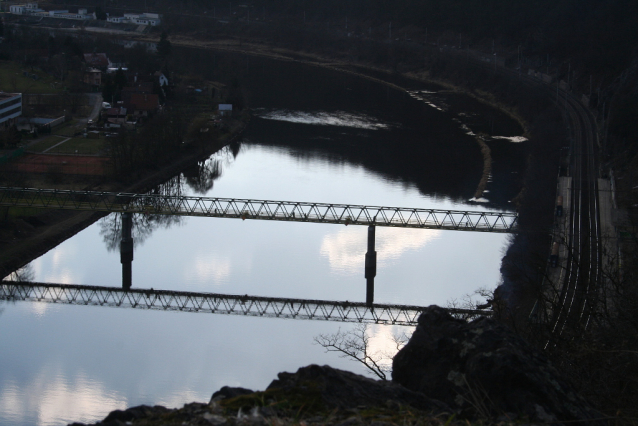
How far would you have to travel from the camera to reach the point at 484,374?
428 centimetres

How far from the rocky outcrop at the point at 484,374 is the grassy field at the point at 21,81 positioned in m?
37.0

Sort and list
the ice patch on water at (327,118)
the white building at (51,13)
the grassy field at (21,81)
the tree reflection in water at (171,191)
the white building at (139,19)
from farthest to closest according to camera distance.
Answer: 1. the white building at (51,13)
2. the white building at (139,19)
3. the grassy field at (21,81)
4. the ice patch on water at (327,118)
5. the tree reflection in water at (171,191)

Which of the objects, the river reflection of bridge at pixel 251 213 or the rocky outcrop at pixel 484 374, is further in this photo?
the river reflection of bridge at pixel 251 213

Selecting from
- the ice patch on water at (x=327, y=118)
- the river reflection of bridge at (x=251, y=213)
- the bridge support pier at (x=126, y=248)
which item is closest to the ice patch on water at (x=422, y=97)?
the ice patch on water at (x=327, y=118)

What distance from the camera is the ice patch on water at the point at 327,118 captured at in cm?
3584

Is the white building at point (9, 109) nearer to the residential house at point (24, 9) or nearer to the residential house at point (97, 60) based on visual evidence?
the residential house at point (97, 60)

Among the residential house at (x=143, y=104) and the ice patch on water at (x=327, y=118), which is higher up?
the residential house at (x=143, y=104)

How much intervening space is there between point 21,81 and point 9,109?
31.5ft

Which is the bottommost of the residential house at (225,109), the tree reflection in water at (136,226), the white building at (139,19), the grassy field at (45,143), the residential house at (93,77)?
the tree reflection in water at (136,226)

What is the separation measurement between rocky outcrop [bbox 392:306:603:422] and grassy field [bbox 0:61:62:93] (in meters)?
37.0

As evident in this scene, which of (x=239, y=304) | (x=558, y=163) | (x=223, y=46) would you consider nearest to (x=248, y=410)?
(x=239, y=304)

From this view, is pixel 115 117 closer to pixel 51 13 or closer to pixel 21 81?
pixel 21 81

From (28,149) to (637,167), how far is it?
2097 centimetres

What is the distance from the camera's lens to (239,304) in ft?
52.7
